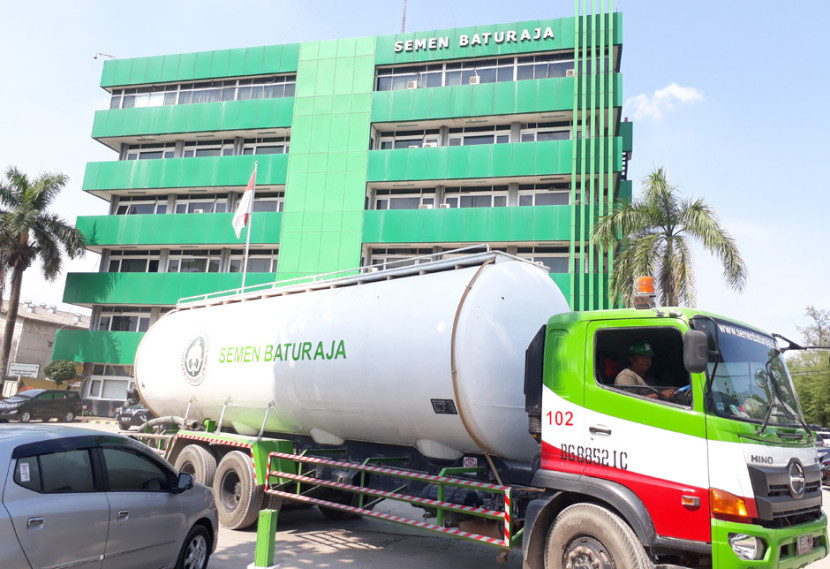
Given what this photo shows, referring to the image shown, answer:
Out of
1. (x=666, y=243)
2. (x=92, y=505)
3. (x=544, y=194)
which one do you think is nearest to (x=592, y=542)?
(x=92, y=505)

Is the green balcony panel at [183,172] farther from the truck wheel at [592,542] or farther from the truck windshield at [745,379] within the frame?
the truck windshield at [745,379]

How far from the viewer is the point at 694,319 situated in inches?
216

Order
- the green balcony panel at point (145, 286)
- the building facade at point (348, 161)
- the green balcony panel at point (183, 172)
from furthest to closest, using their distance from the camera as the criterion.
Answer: the green balcony panel at point (183, 172) → the green balcony panel at point (145, 286) → the building facade at point (348, 161)

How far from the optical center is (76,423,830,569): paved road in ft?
26.3

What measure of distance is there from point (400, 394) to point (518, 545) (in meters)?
2.34

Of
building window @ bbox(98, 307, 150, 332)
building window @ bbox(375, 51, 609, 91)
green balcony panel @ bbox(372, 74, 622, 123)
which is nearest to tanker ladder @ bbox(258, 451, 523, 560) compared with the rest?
green balcony panel @ bbox(372, 74, 622, 123)

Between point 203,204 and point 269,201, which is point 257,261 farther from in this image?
point 203,204

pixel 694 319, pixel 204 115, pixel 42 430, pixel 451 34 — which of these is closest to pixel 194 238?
pixel 204 115

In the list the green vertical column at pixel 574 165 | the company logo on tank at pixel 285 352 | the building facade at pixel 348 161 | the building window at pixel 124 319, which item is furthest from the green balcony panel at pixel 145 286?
the company logo on tank at pixel 285 352

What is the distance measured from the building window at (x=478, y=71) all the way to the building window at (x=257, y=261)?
11188mm

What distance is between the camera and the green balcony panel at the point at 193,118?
34.0 meters

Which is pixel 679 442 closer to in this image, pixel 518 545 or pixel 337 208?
pixel 518 545

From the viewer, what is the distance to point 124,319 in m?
35.8

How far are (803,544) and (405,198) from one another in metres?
28.8
